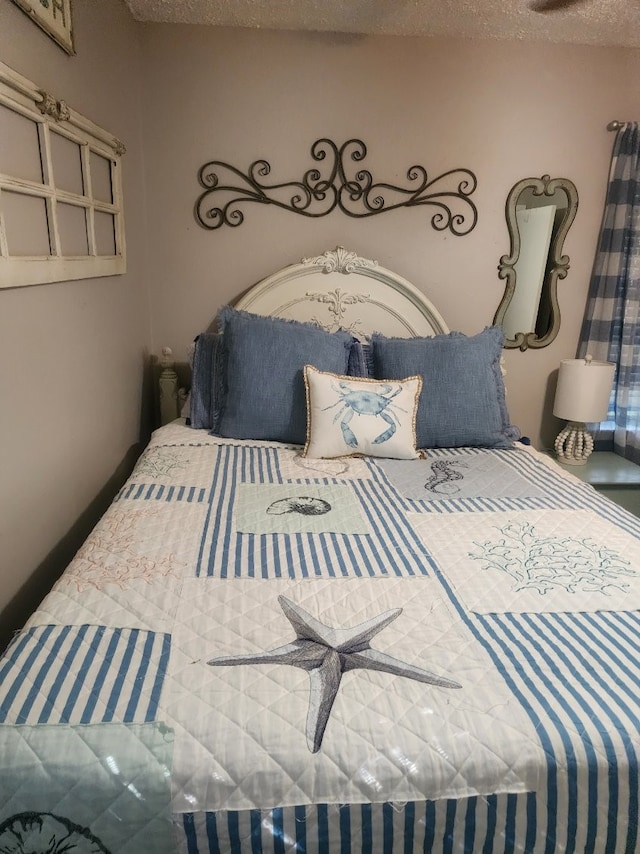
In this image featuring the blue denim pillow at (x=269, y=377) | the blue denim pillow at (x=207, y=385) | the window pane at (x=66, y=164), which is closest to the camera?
the window pane at (x=66, y=164)

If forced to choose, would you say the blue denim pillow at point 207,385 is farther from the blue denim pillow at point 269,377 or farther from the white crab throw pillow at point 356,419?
the white crab throw pillow at point 356,419

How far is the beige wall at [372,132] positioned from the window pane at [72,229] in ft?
2.42

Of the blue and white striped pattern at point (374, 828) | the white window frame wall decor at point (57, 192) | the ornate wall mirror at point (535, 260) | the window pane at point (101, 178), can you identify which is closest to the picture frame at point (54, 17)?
the white window frame wall decor at point (57, 192)

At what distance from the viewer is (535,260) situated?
2.63m

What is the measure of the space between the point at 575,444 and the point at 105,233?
209 centimetres

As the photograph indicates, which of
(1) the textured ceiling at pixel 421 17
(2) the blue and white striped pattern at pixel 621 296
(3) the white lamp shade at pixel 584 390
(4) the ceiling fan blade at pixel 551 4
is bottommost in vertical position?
(3) the white lamp shade at pixel 584 390

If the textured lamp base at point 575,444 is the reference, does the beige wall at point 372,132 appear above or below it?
above

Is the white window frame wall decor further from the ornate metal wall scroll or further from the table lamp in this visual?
the table lamp

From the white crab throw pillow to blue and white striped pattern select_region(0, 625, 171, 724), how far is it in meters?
1.04

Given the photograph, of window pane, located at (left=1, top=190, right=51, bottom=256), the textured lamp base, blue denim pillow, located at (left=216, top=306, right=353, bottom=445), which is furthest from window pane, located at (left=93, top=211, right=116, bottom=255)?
the textured lamp base

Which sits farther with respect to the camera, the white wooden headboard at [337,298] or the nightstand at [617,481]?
the white wooden headboard at [337,298]

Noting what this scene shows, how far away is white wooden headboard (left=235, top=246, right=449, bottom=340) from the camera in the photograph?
249 centimetres

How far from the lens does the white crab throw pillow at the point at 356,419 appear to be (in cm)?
196

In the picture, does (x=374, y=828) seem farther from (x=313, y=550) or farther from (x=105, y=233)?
(x=105, y=233)
